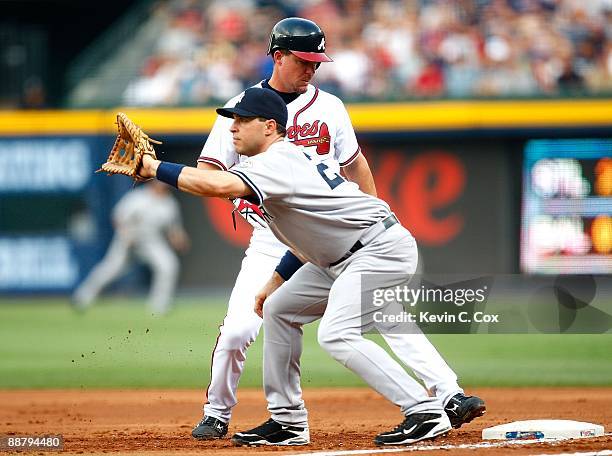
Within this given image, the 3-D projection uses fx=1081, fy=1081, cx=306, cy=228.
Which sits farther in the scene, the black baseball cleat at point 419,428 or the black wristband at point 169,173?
the black baseball cleat at point 419,428

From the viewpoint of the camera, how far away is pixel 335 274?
493cm

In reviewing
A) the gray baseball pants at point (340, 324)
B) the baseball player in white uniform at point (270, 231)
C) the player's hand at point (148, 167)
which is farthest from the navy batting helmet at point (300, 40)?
the player's hand at point (148, 167)

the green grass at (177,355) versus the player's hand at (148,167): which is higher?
the player's hand at (148,167)

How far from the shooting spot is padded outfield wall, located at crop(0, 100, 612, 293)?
13.8 meters

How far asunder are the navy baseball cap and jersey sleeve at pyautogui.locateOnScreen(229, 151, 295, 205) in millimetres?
218

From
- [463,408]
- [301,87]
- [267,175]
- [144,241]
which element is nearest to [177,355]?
[144,241]

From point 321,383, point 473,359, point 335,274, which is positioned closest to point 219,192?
point 335,274

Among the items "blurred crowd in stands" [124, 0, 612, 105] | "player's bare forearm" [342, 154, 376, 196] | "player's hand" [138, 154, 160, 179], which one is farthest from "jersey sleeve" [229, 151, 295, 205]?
"blurred crowd in stands" [124, 0, 612, 105]

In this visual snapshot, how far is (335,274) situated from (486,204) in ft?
31.2

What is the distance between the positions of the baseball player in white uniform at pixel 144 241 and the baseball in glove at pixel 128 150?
29.4 feet

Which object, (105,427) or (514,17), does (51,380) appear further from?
(514,17)

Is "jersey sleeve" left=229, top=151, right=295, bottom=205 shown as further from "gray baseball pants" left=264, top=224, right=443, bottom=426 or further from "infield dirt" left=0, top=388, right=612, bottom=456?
"infield dirt" left=0, top=388, right=612, bottom=456

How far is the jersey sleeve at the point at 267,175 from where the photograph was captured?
4.54 meters

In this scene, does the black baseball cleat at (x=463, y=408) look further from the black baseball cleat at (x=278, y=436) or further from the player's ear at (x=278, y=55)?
the player's ear at (x=278, y=55)
